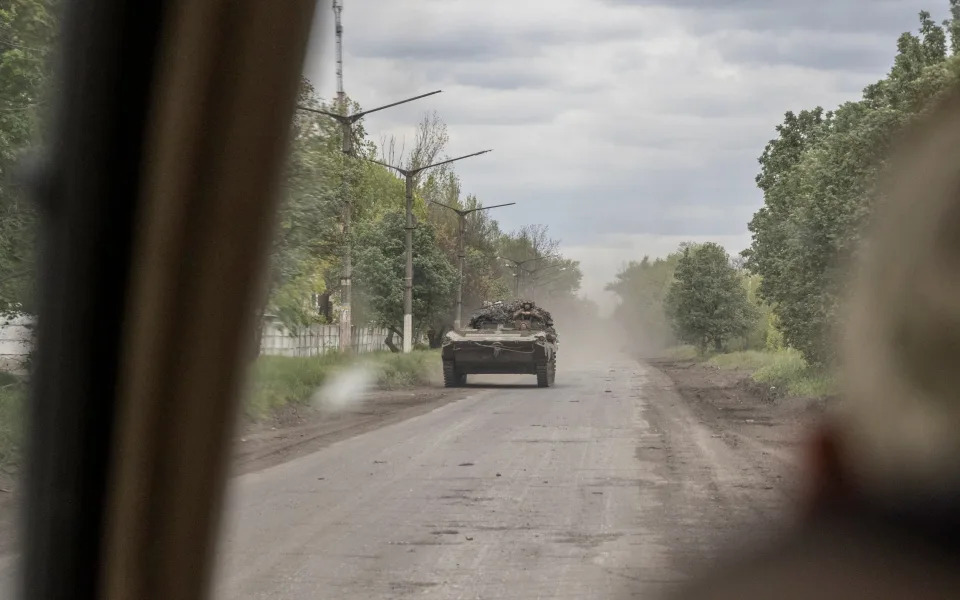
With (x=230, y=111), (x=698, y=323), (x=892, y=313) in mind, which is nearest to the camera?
(x=230, y=111)

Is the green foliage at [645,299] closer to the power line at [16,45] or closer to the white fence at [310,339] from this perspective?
the white fence at [310,339]

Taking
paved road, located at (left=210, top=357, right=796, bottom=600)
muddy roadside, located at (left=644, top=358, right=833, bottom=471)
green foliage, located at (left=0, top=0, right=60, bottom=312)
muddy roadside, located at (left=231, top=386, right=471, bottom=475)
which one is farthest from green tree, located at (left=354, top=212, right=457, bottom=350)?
green foliage, located at (left=0, top=0, right=60, bottom=312)

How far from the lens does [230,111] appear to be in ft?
19.1

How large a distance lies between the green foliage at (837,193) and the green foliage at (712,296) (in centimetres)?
2278

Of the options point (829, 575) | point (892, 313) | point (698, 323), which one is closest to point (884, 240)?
point (892, 313)

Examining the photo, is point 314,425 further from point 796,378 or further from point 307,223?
point 796,378

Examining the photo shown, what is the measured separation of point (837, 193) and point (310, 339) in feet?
35.1

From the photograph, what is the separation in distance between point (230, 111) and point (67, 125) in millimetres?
860

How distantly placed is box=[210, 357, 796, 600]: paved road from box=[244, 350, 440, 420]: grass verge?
2011 millimetres

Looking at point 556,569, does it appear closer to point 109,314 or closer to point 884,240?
point 109,314

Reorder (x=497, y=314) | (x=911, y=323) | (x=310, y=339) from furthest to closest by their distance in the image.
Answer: (x=497, y=314)
(x=310, y=339)
(x=911, y=323)

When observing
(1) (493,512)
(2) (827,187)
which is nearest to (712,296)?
(2) (827,187)

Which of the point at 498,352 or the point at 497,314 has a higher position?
the point at 497,314

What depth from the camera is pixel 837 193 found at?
794 inches
